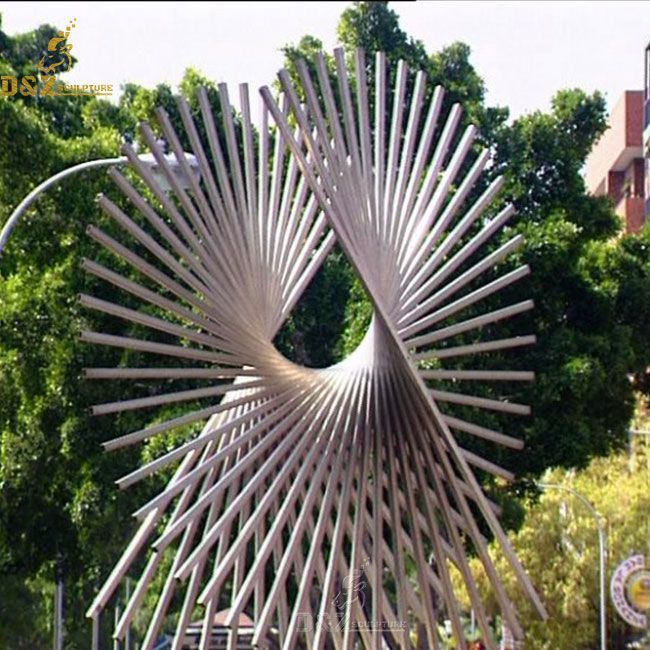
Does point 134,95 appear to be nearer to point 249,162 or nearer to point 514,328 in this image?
point 514,328

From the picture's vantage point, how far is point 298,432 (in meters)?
17.3

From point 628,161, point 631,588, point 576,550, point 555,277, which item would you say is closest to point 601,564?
point 576,550

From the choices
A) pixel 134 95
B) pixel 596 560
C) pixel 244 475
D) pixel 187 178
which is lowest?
pixel 596 560

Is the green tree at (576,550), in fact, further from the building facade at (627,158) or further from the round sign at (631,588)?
the building facade at (627,158)

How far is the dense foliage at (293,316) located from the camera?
27.8 m

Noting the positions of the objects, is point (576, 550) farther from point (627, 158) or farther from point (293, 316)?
point (627, 158)

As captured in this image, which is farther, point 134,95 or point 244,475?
point 134,95

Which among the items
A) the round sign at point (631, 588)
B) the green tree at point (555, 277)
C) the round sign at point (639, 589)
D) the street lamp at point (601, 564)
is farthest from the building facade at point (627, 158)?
the green tree at point (555, 277)

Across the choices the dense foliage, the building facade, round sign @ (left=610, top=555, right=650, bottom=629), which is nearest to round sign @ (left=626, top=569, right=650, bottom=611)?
round sign @ (left=610, top=555, right=650, bottom=629)

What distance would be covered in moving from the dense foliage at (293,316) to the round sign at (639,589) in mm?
12727

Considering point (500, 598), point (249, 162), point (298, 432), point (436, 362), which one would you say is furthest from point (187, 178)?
point (436, 362)

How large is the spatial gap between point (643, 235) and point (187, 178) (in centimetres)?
1429

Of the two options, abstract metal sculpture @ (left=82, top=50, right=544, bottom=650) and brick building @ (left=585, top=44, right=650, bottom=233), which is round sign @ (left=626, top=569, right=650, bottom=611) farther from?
abstract metal sculpture @ (left=82, top=50, right=544, bottom=650)

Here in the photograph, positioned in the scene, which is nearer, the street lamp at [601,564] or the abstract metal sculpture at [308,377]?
the abstract metal sculpture at [308,377]
